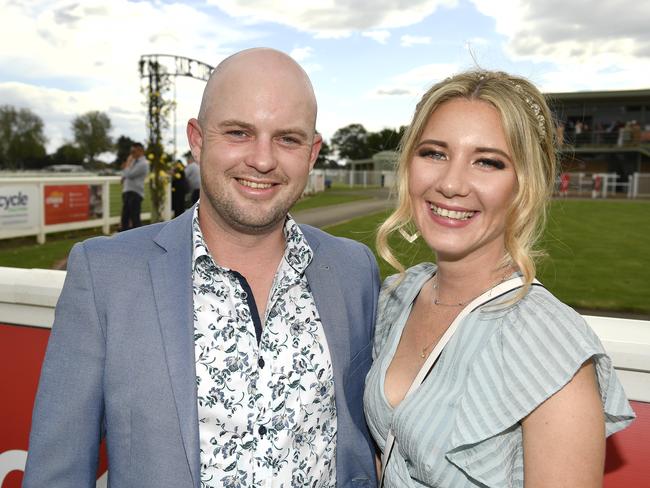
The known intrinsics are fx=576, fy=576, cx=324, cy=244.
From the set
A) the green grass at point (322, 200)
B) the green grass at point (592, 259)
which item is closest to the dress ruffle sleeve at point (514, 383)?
the green grass at point (592, 259)

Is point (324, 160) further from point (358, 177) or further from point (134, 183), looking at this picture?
point (134, 183)

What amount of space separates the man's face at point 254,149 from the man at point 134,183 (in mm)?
11474

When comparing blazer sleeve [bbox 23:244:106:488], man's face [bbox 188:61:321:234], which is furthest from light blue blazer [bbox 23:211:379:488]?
man's face [bbox 188:61:321:234]

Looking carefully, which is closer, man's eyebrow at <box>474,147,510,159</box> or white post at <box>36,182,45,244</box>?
man's eyebrow at <box>474,147,510,159</box>

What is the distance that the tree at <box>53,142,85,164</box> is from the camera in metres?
91.8

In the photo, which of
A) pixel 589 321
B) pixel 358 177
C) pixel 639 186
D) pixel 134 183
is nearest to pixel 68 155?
pixel 358 177

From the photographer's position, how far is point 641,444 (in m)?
1.95

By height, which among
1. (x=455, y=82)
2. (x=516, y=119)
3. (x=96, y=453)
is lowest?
(x=96, y=453)

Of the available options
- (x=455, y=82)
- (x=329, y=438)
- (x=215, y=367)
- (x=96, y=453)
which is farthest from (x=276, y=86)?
(x=96, y=453)

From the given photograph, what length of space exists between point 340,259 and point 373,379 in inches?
21.2

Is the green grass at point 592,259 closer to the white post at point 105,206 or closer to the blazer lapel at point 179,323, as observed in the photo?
the blazer lapel at point 179,323

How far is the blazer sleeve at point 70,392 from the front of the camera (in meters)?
1.79

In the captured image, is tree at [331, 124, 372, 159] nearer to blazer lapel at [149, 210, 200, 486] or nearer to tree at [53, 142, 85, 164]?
tree at [53, 142, 85, 164]

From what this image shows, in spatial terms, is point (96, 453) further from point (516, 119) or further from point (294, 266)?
point (516, 119)
